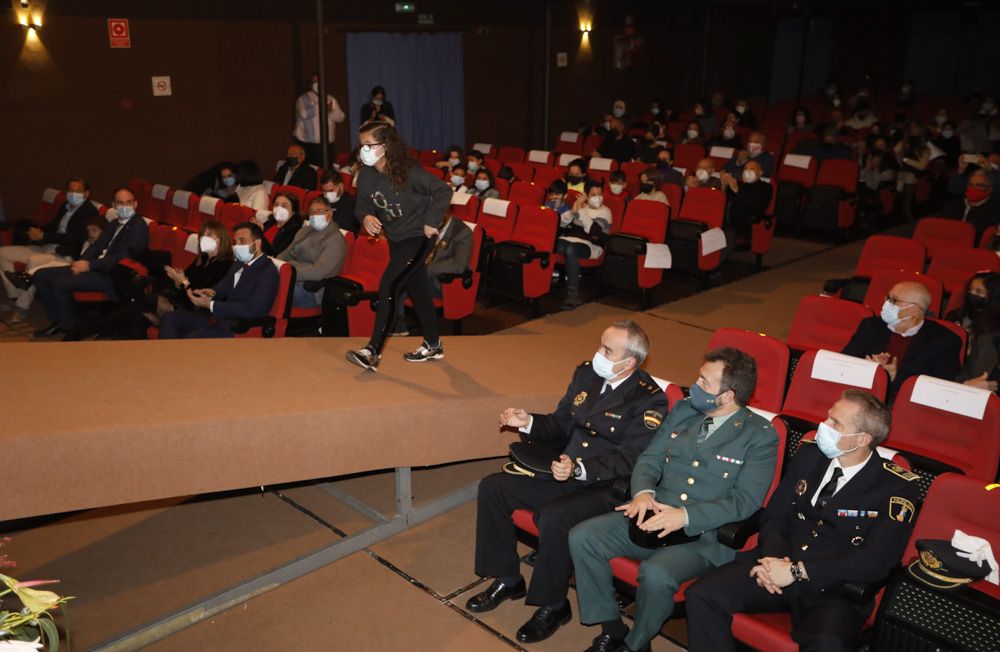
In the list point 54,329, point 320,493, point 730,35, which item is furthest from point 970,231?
point 730,35

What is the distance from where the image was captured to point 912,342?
439 cm

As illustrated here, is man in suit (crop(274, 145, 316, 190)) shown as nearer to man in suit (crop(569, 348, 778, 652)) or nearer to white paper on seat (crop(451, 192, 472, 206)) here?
white paper on seat (crop(451, 192, 472, 206))

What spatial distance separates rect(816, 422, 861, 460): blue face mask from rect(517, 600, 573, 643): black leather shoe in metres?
1.17

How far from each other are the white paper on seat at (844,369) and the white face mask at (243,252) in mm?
3475

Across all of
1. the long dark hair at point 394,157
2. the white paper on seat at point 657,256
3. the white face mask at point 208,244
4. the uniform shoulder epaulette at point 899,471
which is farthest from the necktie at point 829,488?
the white face mask at point 208,244

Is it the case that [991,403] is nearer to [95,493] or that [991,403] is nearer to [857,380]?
[857,380]

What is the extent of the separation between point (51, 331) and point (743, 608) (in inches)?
230

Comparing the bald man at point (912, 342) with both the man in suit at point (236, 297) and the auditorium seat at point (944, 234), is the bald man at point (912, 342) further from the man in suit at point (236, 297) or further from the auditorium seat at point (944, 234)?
the man in suit at point (236, 297)

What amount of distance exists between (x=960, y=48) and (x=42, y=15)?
17.8m

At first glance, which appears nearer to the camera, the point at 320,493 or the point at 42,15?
the point at 320,493

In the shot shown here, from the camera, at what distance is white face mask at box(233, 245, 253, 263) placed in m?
5.41

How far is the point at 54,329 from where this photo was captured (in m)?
6.62

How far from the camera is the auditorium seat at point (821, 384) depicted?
3.71 m

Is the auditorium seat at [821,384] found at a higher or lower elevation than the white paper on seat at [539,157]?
lower
